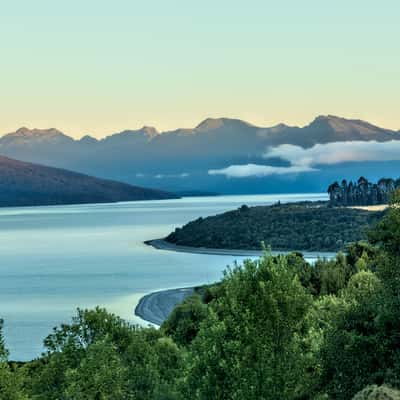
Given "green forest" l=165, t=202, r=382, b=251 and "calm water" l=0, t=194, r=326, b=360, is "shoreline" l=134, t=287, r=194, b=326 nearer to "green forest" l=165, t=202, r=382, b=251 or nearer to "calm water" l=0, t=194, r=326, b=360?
"calm water" l=0, t=194, r=326, b=360

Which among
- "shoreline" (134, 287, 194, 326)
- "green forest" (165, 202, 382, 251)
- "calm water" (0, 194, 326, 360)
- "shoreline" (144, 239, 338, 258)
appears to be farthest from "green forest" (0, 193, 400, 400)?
"green forest" (165, 202, 382, 251)

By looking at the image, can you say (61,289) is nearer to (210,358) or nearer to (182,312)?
(182,312)

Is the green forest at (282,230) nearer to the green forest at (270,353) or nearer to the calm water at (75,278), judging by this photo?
the calm water at (75,278)

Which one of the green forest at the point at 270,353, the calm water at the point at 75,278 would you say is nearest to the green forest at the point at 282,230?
the calm water at the point at 75,278

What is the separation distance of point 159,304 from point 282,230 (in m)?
89.1

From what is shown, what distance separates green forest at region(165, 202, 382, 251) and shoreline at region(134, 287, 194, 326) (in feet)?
196

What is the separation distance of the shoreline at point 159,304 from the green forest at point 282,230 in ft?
196

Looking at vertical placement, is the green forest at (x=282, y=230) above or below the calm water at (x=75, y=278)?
above

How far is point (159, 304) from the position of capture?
84.2 m

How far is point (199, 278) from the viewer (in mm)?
109062

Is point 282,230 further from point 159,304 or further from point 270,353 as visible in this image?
point 270,353

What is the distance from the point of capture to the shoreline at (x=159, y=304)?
75062mm

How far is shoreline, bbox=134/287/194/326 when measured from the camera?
75062mm

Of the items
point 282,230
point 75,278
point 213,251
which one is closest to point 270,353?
point 75,278
